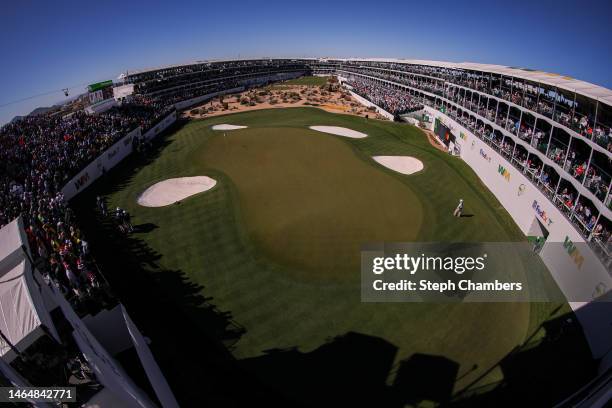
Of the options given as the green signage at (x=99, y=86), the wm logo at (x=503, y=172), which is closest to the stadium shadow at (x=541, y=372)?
the wm logo at (x=503, y=172)

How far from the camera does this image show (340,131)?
176 feet

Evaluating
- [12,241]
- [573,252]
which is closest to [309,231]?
[12,241]

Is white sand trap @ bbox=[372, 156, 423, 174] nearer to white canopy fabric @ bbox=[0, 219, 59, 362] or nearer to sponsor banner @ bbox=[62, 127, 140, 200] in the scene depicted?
sponsor banner @ bbox=[62, 127, 140, 200]

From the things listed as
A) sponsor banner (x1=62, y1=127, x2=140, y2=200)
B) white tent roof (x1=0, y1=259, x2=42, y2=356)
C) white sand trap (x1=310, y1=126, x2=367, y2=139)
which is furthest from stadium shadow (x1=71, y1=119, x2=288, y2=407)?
white sand trap (x1=310, y1=126, x2=367, y2=139)

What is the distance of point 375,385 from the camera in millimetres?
15070

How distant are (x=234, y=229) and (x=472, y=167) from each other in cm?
3413

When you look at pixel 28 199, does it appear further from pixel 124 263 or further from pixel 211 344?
pixel 211 344

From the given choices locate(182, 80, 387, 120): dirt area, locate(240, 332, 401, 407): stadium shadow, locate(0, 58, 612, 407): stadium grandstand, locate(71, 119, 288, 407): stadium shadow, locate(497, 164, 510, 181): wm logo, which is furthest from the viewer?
locate(182, 80, 387, 120): dirt area

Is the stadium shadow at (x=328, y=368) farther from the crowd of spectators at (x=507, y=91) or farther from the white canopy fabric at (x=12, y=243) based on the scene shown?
the crowd of spectators at (x=507, y=91)

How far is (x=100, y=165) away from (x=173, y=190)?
11.3 meters

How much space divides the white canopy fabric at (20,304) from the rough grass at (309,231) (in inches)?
372

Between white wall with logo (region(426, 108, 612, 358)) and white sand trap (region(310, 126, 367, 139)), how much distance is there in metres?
19.3

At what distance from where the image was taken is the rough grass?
17.7 metres

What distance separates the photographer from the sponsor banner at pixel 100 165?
1247 inches
